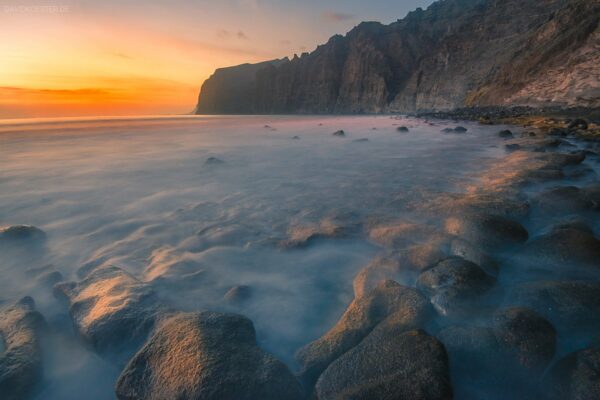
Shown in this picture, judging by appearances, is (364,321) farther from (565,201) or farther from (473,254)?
(565,201)

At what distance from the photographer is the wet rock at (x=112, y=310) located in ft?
8.41

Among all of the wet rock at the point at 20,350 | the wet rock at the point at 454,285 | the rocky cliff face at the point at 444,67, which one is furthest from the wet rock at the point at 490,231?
the rocky cliff face at the point at 444,67

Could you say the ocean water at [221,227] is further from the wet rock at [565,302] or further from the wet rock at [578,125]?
the wet rock at [578,125]

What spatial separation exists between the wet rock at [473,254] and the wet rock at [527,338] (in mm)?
850

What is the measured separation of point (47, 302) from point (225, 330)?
2.17 metres

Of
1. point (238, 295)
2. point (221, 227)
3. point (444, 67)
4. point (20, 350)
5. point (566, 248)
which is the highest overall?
point (444, 67)

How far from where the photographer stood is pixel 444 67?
Answer: 6769 centimetres

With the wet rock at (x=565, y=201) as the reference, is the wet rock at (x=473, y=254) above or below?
below

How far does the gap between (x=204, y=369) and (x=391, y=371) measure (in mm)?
1160

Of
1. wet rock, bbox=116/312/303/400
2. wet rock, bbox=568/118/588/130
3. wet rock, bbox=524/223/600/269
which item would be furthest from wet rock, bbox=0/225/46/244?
wet rock, bbox=568/118/588/130

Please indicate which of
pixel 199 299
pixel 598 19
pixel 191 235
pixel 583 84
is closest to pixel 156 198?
pixel 191 235

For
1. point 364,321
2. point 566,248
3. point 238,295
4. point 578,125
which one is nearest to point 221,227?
point 238,295

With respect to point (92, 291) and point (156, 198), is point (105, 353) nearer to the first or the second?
point (92, 291)

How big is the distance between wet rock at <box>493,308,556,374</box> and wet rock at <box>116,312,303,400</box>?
1.47 metres
